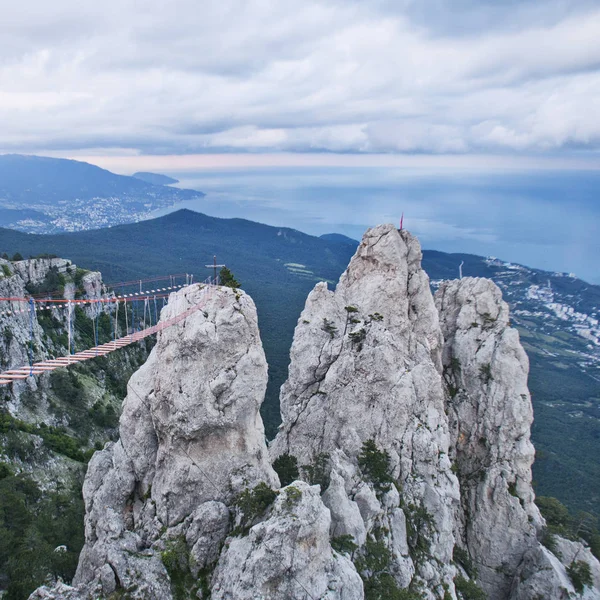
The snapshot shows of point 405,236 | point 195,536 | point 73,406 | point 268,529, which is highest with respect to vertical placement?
point 405,236

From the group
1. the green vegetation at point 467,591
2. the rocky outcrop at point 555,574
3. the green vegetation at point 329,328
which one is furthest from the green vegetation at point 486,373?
the green vegetation at point 467,591

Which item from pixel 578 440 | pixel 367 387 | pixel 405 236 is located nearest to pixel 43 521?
pixel 367 387

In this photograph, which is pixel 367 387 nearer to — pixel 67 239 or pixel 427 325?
pixel 427 325

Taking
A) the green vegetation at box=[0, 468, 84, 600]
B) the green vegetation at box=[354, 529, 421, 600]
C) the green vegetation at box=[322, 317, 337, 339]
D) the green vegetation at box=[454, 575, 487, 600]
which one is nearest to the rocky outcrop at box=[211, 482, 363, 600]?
the green vegetation at box=[354, 529, 421, 600]

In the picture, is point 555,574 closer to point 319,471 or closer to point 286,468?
point 319,471

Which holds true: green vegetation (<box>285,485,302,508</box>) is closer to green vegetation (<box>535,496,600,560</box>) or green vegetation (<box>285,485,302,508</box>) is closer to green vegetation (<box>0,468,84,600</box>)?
green vegetation (<box>0,468,84,600</box>)

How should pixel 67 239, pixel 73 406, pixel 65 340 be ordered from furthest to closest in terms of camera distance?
pixel 67 239, pixel 65 340, pixel 73 406

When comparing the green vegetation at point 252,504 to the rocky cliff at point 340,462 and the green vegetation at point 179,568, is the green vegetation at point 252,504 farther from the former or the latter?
the green vegetation at point 179,568
